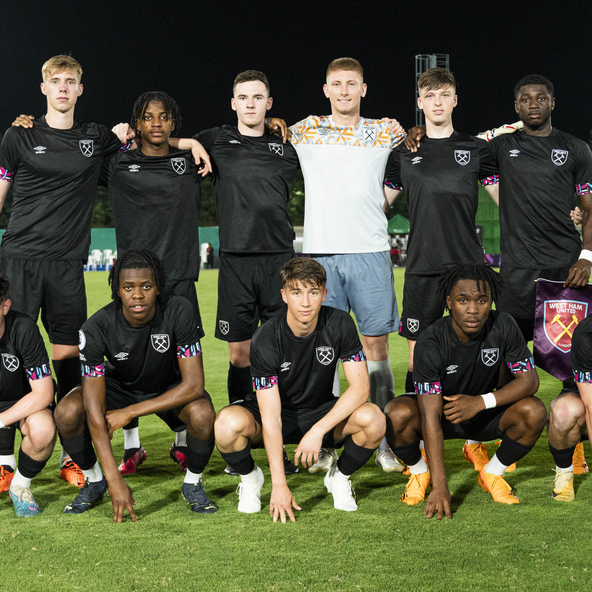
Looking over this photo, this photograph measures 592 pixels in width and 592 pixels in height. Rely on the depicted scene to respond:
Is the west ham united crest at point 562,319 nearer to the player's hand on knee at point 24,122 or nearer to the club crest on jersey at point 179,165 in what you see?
the club crest on jersey at point 179,165

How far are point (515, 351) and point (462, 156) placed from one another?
53.4 inches

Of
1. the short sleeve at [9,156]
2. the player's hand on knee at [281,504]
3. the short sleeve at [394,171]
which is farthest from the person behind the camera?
the short sleeve at [394,171]

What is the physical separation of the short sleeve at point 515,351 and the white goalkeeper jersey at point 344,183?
1115 millimetres

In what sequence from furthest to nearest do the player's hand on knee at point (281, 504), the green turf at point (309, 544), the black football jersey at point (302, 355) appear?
the black football jersey at point (302, 355) < the player's hand on knee at point (281, 504) < the green turf at point (309, 544)

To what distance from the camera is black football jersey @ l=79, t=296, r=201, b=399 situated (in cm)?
375

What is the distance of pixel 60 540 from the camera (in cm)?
316

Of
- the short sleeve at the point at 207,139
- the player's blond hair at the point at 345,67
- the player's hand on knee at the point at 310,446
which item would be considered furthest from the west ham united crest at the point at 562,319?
the short sleeve at the point at 207,139

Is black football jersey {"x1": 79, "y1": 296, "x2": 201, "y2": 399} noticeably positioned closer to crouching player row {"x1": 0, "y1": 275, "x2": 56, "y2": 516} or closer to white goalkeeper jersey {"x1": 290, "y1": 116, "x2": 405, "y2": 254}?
crouching player row {"x1": 0, "y1": 275, "x2": 56, "y2": 516}

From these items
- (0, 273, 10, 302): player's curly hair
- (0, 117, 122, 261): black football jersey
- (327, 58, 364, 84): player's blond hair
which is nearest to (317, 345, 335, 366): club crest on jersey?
(0, 273, 10, 302): player's curly hair

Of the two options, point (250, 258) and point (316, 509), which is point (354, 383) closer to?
point (316, 509)

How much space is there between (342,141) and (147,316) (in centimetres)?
179

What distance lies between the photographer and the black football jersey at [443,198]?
4.36 meters

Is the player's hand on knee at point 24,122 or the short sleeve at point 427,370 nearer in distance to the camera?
the short sleeve at point 427,370

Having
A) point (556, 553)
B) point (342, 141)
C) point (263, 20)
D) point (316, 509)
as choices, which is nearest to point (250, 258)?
point (342, 141)
